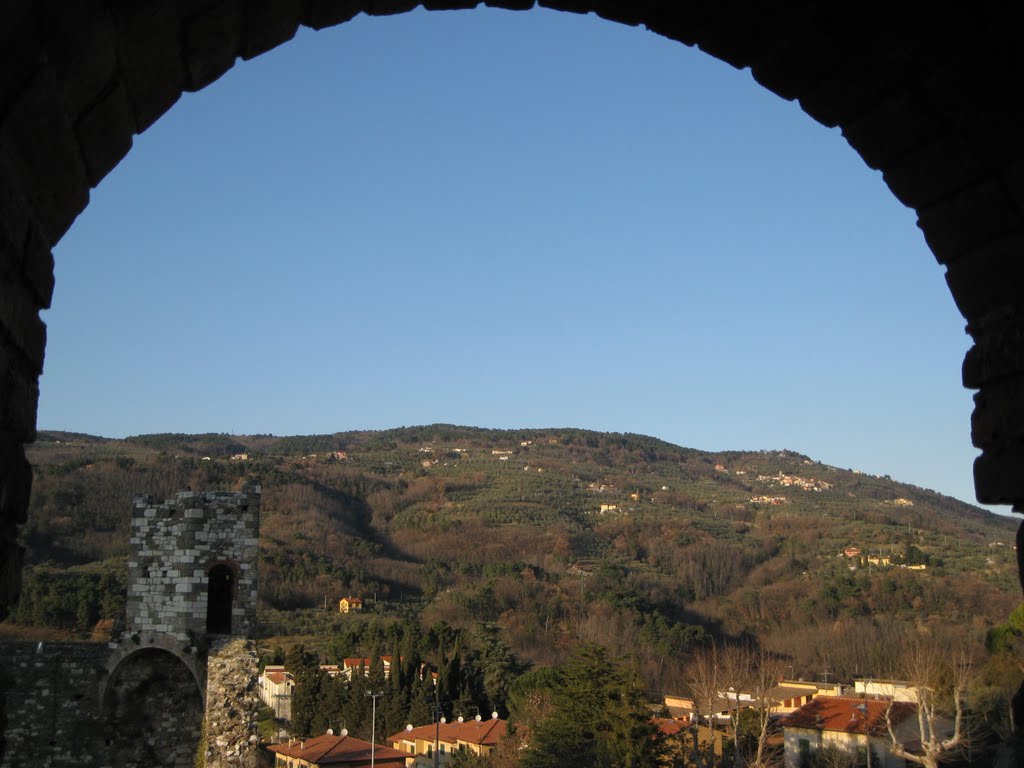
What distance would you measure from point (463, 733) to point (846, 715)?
11.2m

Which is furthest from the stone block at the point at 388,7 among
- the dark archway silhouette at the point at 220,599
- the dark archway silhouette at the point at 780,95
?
the dark archway silhouette at the point at 220,599

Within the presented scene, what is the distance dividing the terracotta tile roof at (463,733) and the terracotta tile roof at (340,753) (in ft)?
5.30

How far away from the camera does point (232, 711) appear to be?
442 inches

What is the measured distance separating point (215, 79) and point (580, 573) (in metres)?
69.6

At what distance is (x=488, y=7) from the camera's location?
11.3ft

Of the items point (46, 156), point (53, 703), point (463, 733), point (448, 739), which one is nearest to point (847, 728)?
point (463, 733)

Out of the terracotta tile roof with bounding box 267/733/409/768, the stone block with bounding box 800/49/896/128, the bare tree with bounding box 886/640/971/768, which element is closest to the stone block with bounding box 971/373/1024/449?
the stone block with bounding box 800/49/896/128

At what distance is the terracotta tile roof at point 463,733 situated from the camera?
31.5m

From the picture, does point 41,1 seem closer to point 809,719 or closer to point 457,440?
point 809,719

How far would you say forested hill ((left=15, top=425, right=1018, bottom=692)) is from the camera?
171ft

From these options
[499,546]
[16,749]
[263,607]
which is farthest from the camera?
[499,546]

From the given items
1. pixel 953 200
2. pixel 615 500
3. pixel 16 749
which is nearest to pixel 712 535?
pixel 615 500

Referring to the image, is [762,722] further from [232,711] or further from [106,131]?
[106,131]

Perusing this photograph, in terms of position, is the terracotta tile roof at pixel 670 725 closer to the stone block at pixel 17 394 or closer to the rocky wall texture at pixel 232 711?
the rocky wall texture at pixel 232 711
